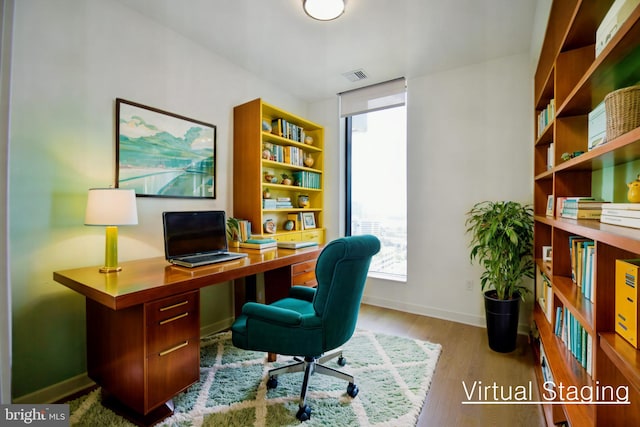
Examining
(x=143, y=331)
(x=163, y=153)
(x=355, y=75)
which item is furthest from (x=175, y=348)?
(x=355, y=75)

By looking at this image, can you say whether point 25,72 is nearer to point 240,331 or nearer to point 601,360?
point 240,331

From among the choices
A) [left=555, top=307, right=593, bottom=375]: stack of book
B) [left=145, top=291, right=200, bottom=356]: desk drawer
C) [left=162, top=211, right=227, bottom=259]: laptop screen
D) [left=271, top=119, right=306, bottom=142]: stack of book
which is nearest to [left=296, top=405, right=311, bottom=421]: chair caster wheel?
[left=145, top=291, right=200, bottom=356]: desk drawer

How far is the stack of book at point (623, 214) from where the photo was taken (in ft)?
2.84

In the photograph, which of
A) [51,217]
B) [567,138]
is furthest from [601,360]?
[51,217]

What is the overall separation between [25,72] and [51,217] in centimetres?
84

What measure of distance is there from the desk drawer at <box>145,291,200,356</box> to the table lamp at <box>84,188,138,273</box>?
0.52 metres

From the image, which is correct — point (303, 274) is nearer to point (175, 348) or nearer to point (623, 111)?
point (175, 348)

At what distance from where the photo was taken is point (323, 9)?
79.8 inches

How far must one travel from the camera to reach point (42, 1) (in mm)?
1709

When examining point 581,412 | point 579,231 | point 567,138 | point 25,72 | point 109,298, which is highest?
point 25,72

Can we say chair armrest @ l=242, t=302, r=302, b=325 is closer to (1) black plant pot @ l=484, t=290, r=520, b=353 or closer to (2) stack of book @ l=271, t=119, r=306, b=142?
(1) black plant pot @ l=484, t=290, r=520, b=353

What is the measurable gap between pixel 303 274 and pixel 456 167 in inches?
75.4

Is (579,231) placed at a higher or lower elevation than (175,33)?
lower

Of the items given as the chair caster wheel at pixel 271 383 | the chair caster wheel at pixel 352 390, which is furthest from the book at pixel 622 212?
the chair caster wheel at pixel 271 383
